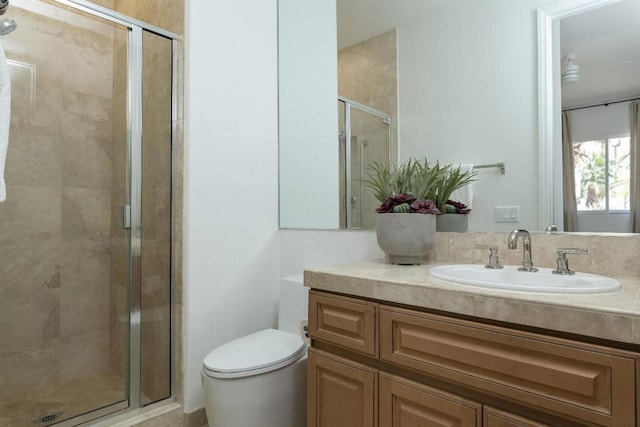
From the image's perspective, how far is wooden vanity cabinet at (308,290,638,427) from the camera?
0.72 metres

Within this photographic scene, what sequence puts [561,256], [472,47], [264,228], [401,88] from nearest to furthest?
[561,256] → [472,47] → [401,88] → [264,228]

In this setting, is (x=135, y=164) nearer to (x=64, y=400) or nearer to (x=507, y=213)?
(x=64, y=400)

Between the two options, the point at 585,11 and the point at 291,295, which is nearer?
the point at 585,11

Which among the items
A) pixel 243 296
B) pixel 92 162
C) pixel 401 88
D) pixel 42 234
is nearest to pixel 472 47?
pixel 401 88

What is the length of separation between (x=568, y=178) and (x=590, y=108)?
241 millimetres

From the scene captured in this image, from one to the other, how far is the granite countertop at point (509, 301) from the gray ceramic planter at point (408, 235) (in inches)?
5.6

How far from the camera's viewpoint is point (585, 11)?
4.13ft

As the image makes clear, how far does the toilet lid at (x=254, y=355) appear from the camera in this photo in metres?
1.32

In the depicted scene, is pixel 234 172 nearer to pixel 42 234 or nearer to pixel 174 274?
pixel 174 274

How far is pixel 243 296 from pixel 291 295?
28 centimetres

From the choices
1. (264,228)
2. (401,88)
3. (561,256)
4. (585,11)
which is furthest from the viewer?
(264,228)

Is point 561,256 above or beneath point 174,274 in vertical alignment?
above

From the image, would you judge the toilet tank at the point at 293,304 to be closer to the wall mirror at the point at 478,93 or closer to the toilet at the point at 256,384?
the toilet at the point at 256,384

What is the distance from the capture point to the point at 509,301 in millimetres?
823
